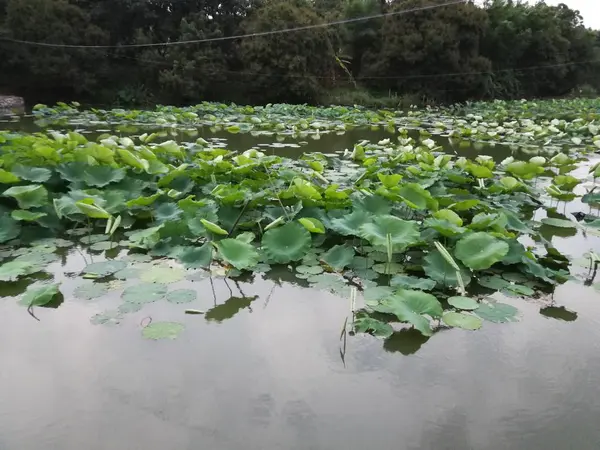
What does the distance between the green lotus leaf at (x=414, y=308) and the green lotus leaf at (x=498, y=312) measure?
154mm

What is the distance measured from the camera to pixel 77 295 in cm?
147

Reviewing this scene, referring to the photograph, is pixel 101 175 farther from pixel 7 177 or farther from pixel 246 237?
pixel 246 237

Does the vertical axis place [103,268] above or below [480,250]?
below

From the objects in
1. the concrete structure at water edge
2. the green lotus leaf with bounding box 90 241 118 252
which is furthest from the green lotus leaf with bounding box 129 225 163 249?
the concrete structure at water edge

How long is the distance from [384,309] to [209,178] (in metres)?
1.40

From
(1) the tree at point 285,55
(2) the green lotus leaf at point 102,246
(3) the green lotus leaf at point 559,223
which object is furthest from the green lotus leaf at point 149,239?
(1) the tree at point 285,55

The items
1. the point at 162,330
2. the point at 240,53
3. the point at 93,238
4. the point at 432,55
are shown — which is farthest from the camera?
the point at 432,55

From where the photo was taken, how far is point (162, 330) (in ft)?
4.25

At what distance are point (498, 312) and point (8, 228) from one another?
168 centimetres

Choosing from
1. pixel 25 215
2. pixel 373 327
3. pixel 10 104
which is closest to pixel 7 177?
pixel 25 215

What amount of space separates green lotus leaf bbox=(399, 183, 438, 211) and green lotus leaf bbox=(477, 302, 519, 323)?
568 millimetres

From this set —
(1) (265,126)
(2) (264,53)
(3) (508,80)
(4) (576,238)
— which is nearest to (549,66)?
(3) (508,80)

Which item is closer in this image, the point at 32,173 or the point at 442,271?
the point at 442,271

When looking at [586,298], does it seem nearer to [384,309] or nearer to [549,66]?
[384,309]
